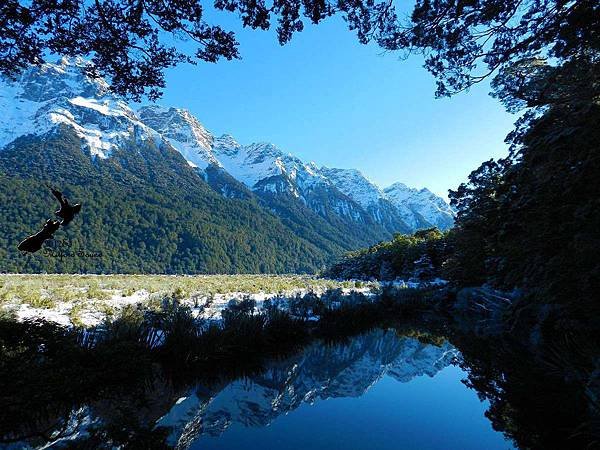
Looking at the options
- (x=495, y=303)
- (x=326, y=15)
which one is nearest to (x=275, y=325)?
(x=326, y=15)

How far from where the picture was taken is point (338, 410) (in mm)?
6094

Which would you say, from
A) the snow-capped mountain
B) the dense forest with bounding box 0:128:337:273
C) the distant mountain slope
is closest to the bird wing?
the snow-capped mountain

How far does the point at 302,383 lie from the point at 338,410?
53.3 inches

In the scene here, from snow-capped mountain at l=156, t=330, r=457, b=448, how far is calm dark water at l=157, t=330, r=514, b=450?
0.02 metres

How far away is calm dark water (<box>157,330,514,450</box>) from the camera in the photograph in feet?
16.1

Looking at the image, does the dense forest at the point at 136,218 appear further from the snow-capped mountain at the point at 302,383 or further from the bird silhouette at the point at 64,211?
the bird silhouette at the point at 64,211

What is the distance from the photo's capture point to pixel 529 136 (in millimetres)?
7770

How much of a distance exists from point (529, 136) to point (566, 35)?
2318 mm

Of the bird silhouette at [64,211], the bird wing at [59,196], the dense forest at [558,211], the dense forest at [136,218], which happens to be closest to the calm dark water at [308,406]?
the dense forest at [558,211]

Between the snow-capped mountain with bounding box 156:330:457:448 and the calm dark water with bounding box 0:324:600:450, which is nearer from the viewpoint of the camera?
the calm dark water with bounding box 0:324:600:450

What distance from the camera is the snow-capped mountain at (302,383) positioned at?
525 centimetres

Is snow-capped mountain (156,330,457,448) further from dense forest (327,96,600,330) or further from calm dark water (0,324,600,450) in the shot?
dense forest (327,96,600,330)

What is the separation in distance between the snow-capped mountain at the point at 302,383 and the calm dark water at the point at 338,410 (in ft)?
0.06

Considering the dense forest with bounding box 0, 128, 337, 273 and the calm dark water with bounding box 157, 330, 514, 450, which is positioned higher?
the dense forest with bounding box 0, 128, 337, 273
